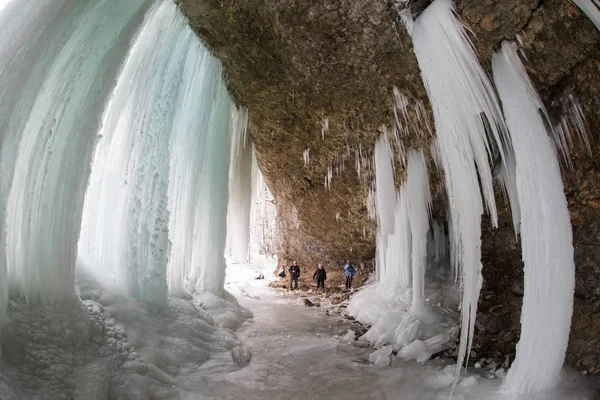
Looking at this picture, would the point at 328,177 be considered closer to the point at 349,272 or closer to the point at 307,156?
the point at 307,156

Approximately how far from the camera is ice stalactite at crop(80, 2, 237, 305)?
6297 mm

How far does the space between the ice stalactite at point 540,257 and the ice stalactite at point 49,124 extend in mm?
4868

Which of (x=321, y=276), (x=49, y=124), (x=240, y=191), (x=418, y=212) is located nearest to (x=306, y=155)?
(x=240, y=191)

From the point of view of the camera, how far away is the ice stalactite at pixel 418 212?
7.36 meters

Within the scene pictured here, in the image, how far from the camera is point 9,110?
3.79 meters

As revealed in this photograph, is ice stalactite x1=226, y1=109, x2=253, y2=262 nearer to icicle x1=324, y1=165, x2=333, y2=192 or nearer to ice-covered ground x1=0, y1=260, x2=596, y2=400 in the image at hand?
icicle x1=324, y1=165, x2=333, y2=192

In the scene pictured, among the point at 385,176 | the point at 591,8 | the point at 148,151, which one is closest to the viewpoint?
the point at 591,8

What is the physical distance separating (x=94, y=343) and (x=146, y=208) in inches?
88.7

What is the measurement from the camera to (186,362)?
213 inches

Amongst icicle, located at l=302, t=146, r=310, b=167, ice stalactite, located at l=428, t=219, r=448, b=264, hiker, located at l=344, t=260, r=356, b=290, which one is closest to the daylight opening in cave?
icicle, located at l=302, t=146, r=310, b=167

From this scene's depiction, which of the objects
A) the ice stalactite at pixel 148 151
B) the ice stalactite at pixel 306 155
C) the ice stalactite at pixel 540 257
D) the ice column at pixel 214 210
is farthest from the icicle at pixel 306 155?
the ice stalactite at pixel 540 257

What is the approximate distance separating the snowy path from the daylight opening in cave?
0.14 ft

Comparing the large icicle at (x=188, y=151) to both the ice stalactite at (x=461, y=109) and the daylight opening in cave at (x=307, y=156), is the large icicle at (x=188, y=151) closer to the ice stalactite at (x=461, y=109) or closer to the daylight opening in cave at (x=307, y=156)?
the daylight opening in cave at (x=307, y=156)

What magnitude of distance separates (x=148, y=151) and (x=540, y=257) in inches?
215
